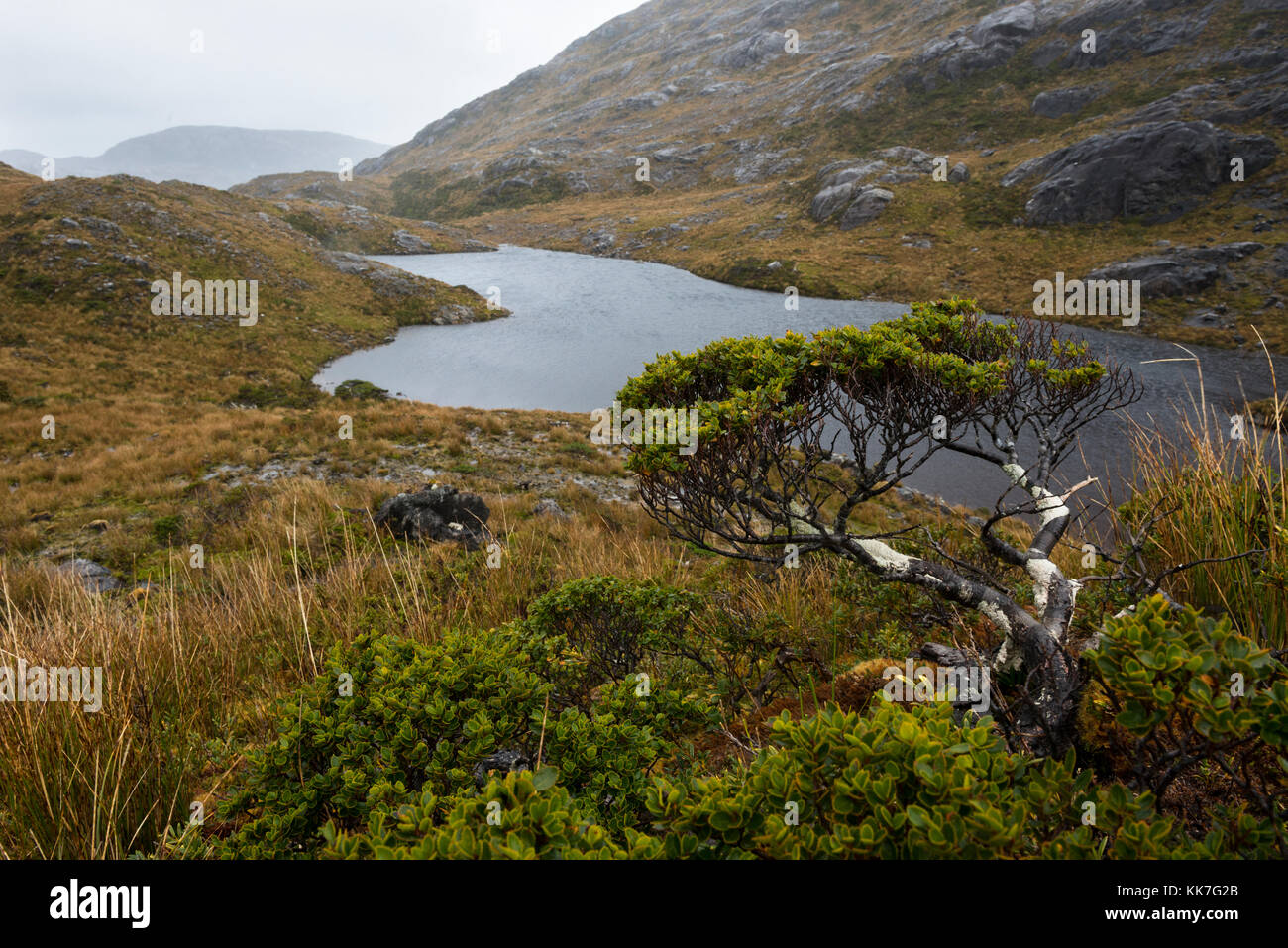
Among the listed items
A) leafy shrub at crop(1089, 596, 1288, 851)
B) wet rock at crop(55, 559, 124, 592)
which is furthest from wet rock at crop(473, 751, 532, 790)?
wet rock at crop(55, 559, 124, 592)

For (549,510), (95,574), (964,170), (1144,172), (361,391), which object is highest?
(964,170)

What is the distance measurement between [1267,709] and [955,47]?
10951 centimetres

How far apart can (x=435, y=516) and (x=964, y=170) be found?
69.3 metres

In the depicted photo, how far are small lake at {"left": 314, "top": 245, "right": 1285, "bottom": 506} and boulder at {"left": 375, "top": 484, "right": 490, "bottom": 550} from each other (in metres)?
13.0

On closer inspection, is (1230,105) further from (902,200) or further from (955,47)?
(955,47)

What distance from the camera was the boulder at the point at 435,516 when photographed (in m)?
10.5

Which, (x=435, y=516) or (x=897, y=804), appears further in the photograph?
(x=435, y=516)

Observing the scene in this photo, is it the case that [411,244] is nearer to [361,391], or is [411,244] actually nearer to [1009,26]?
[361,391]

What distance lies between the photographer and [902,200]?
57.0 meters

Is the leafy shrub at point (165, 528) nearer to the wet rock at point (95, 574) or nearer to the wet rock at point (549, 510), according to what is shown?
the wet rock at point (95, 574)

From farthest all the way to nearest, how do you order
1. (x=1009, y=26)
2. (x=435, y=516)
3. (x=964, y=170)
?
(x=1009, y=26) → (x=964, y=170) → (x=435, y=516)

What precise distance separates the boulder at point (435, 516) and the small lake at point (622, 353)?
12962 millimetres

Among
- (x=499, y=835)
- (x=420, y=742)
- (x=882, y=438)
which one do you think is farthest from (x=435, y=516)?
(x=499, y=835)

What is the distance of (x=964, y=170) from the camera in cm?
5853
